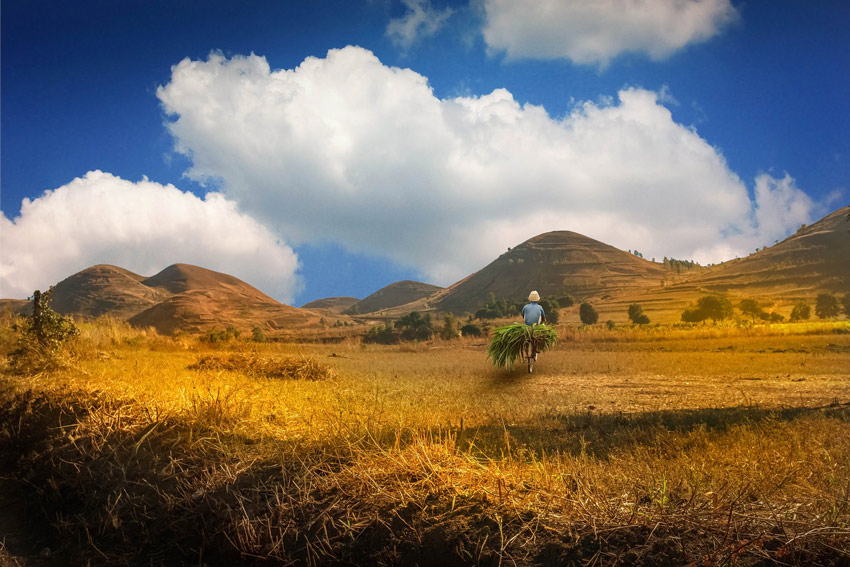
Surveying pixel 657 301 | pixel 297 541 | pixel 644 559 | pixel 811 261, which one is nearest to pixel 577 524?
pixel 644 559

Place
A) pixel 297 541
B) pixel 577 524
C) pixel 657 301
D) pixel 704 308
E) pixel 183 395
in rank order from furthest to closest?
pixel 657 301
pixel 704 308
pixel 183 395
pixel 297 541
pixel 577 524

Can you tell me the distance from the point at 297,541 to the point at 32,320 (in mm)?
13388

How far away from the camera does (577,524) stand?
3826 mm

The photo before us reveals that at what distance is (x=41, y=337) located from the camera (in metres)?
13.3

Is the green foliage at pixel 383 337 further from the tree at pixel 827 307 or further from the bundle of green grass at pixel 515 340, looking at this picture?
the tree at pixel 827 307

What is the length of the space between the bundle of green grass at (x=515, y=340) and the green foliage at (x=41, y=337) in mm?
10903

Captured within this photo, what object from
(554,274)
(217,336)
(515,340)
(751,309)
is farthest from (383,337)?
(554,274)

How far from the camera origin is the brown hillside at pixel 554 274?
13950 centimetres

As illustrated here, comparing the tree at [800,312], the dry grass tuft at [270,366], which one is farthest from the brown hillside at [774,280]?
the dry grass tuft at [270,366]

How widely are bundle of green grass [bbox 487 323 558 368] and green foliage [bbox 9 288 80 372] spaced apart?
35.8 ft

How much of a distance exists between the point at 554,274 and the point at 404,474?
517 ft

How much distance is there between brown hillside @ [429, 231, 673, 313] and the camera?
140 m

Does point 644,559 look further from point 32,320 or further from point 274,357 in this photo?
point 32,320

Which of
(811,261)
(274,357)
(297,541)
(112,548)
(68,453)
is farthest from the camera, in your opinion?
(811,261)
